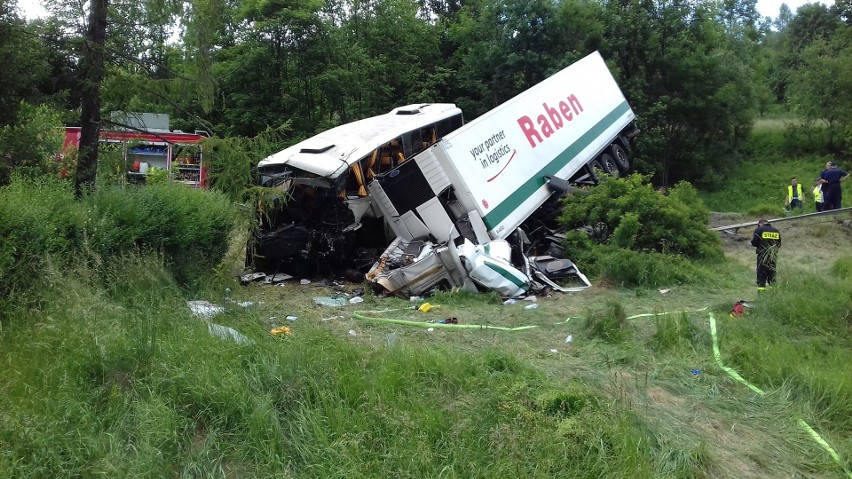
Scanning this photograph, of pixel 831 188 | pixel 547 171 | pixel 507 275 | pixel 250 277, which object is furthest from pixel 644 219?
pixel 831 188

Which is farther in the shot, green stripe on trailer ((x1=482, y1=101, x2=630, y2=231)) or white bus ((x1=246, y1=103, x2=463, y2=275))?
green stripe on trailer ((x1=482, y1=101, x2=630, y2=231))

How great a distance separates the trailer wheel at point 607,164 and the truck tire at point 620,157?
131mm

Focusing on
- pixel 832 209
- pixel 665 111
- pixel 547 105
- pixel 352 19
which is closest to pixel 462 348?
pixel 547 105

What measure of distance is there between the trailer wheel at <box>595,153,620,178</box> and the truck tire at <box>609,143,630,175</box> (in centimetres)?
13

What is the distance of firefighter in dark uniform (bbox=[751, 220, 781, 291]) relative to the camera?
8344 millimetres

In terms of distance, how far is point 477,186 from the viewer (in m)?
10.2

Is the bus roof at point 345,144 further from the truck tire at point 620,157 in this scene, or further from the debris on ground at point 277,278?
the truck tire at point 620,157

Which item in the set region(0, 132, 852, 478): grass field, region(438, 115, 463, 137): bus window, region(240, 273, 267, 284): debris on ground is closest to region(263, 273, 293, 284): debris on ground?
region(240, 273, 267, 284): debris on ground

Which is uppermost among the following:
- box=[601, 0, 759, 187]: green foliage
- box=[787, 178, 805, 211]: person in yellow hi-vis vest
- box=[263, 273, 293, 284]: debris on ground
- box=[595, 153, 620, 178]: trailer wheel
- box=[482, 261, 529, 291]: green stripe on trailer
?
box=[601, 0, 759, 187]: green foliage

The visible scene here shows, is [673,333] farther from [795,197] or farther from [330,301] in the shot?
[795,197]

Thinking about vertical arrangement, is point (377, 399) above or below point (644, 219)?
below

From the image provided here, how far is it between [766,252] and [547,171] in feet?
14.8

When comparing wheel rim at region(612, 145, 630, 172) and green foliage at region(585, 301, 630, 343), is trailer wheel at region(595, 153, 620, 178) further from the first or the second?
green foliage at region(585, 301, 630, 343)

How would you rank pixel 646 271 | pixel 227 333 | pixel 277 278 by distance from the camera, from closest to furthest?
pixel 227 333, pixel 646 271, pixel 277 278
